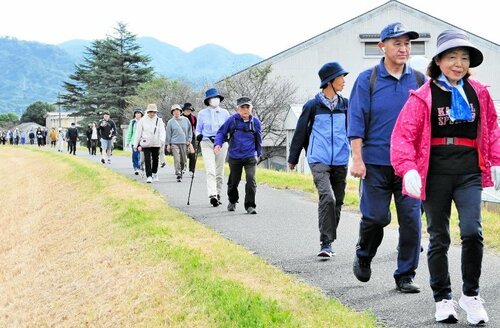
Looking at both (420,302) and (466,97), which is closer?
(466,97)

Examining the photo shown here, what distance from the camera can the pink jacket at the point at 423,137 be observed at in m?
4.79

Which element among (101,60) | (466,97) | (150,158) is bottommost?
(150,158)

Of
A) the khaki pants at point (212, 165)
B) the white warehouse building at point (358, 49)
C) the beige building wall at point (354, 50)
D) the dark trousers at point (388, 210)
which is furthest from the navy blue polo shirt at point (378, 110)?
the beige building wall at point (354, 50)

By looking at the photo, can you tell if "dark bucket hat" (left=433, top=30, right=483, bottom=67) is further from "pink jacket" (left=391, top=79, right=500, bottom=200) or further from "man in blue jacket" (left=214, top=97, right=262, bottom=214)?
Result: "man in blue jacket" (left=214, top=97, right=262, bottom=214)

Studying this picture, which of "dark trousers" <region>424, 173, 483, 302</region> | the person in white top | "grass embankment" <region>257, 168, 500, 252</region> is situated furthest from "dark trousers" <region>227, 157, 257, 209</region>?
"dark trousers" <region>424, 173, 483, 302</region>

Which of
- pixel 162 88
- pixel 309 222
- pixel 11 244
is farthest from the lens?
pixel 162 88

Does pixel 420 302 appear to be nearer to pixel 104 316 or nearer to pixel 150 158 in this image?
pixel 104 316

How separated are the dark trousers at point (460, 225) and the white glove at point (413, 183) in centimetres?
22

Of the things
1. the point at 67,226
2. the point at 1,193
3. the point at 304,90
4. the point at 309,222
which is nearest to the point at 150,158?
the point at 67,226

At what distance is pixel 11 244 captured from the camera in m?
13.7

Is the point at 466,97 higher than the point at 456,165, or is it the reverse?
the point at 466,97

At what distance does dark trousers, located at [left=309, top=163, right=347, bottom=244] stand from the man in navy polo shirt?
158 centimetres

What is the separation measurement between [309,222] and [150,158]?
7436 millimetres

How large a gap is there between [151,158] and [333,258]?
10.2 metres
